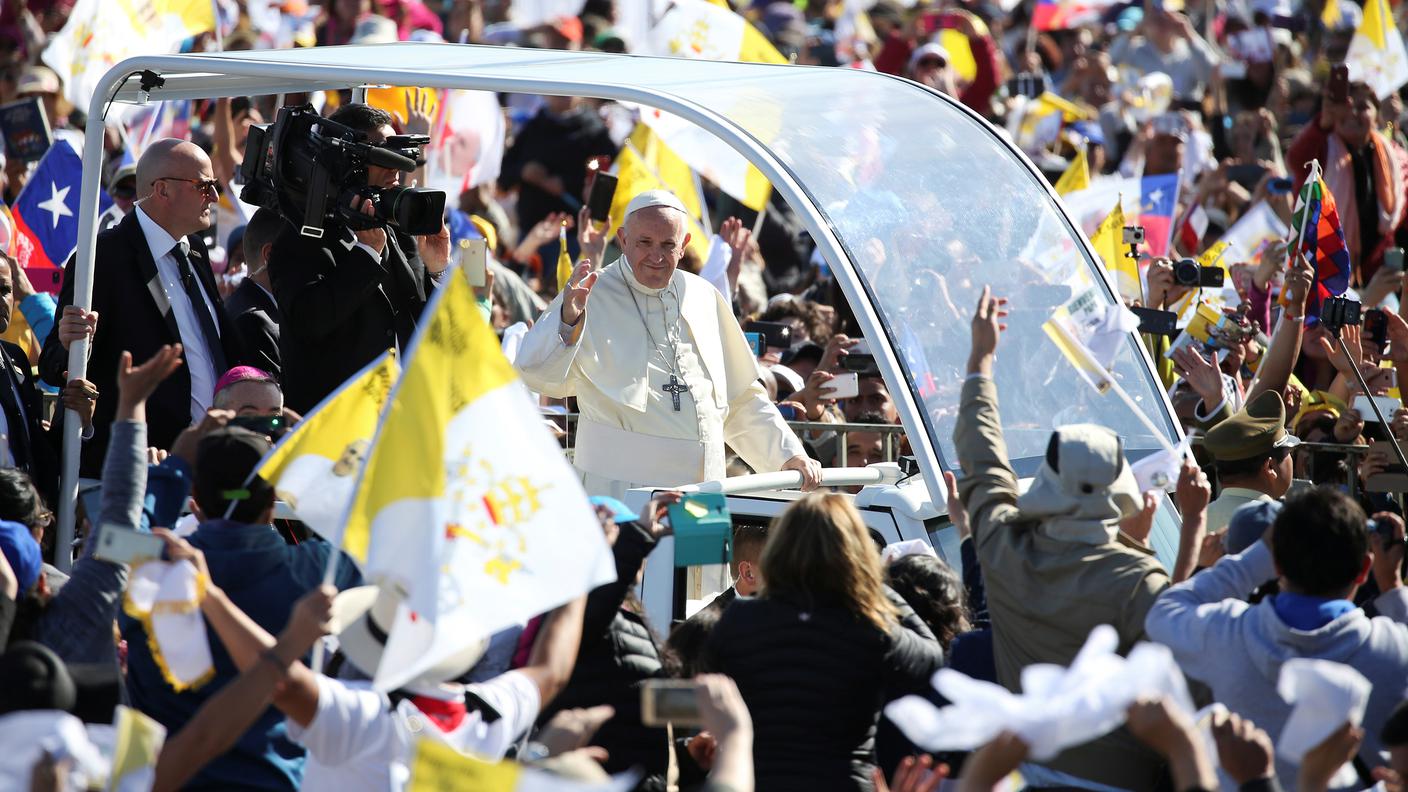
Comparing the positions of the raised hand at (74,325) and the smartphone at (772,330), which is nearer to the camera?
the raised hand at (74,325)

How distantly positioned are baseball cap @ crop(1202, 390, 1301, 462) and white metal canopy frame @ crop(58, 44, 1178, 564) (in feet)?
1.69

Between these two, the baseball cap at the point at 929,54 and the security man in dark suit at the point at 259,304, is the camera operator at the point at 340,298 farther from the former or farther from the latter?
the baseball cap at the point at 929,54

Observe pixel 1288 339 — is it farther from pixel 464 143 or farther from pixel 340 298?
pixel 464 143

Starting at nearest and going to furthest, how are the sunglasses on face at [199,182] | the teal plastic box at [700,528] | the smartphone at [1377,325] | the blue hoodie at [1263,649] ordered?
1. the blue hoodie at [1263,649]
2. the teal plastic box at [700,528]
3. the sunglasses on face at [199,182]
4. the smartphone at [1377,325]

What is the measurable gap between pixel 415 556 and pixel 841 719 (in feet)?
3.64

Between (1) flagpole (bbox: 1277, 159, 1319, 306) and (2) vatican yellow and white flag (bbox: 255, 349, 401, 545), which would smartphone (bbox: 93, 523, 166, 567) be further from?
(1) flagpole (bbox: 1277, 159, 1319, 306)

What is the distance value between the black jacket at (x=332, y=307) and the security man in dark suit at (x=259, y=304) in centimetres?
15

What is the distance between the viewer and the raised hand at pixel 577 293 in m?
6.31

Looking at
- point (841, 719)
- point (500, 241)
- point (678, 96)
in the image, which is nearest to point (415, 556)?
point (841, 719)

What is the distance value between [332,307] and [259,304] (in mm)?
836

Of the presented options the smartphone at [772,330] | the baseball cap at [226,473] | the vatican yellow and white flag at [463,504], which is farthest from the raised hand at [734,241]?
the vatican yellow and white flag at [463,504]

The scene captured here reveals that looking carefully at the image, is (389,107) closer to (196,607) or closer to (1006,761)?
(196,607)

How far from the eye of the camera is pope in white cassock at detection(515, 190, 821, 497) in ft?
21.8

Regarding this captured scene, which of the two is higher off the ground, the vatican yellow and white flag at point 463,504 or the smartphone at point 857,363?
the vatican yellow and white flag at point 463,504
